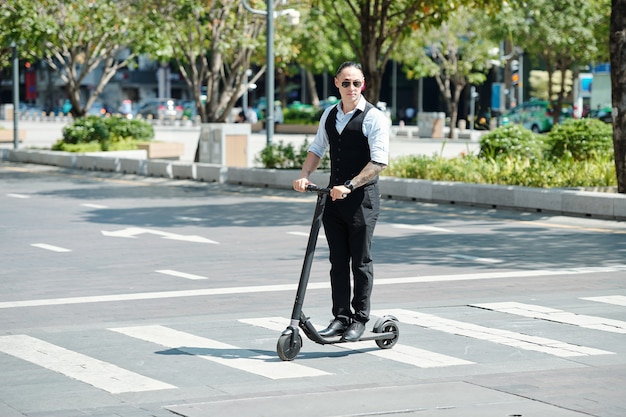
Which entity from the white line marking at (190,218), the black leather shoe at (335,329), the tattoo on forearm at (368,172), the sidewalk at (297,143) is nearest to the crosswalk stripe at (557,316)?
the black leather shoe at (335,329)

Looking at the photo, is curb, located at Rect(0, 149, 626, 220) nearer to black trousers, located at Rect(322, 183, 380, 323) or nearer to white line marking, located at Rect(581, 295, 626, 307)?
white line marking, located at Rect(581, 295, 626, 307)

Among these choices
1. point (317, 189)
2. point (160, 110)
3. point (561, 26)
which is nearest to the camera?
point (317, 189)

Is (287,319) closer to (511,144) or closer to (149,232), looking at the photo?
(149,232)

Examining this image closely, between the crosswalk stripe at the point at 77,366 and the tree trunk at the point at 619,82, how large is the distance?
12.8m

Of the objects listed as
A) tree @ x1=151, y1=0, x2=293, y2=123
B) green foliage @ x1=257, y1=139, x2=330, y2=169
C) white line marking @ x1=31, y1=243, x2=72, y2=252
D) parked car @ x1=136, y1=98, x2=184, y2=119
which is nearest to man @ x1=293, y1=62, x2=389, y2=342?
white line marking @ x1=31, y1=243, x2=72, y2=252

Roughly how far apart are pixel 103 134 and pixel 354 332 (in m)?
29.1

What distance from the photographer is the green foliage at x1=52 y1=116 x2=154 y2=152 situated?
3669cm

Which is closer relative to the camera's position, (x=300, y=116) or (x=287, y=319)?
(x=287, y=319)

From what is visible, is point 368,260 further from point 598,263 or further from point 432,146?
point 432,146

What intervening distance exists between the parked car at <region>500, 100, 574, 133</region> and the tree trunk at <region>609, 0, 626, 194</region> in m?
33.9

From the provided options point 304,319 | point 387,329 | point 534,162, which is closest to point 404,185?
point 534,162

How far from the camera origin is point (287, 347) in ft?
27.5

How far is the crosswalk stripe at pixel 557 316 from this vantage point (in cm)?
979

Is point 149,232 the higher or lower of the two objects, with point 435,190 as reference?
lower
